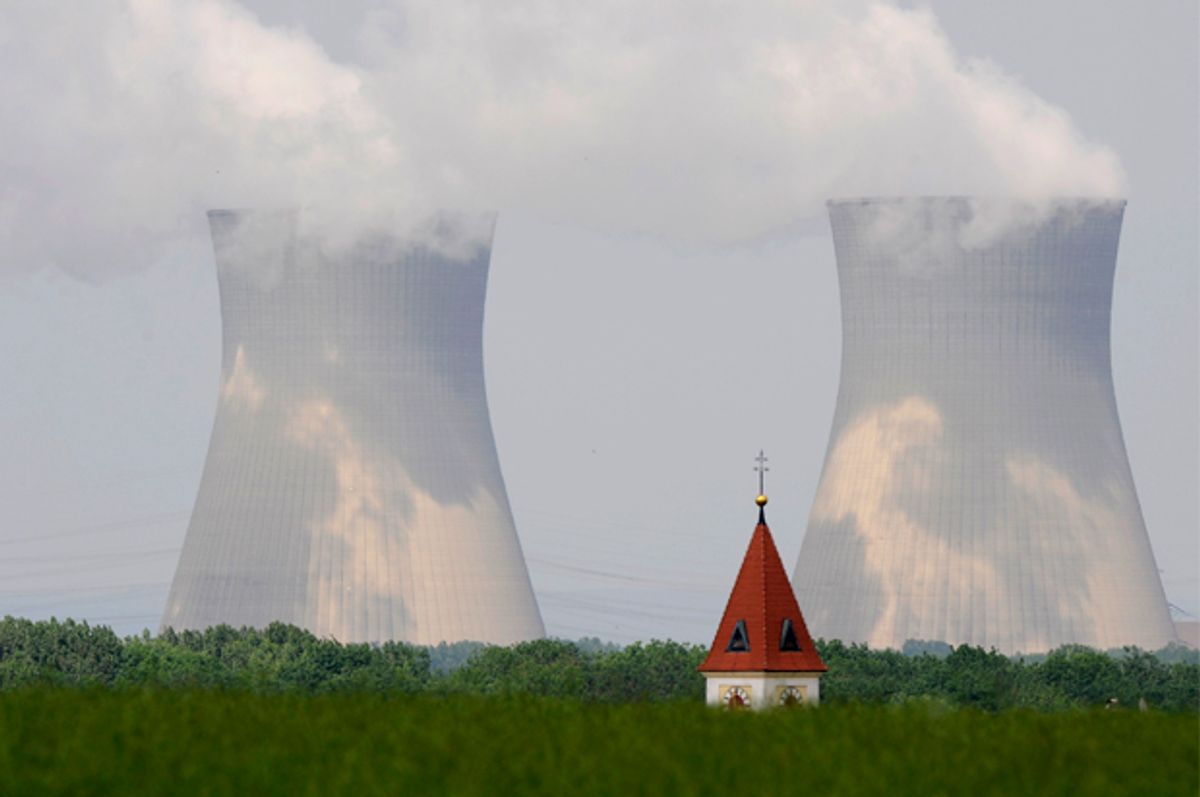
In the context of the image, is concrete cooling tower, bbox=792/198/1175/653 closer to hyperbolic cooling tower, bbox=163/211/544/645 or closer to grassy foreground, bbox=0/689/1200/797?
hyperbolic cooling tower, bbox=163/211/544/645

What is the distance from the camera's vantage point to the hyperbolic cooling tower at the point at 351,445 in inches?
2562

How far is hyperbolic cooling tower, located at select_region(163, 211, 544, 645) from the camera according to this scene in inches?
2562

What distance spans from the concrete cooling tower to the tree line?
4.25 feet

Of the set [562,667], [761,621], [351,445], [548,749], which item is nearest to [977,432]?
[562,667]

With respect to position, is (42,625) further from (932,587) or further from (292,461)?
(932,587)

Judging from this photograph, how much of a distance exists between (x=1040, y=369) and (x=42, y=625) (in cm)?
2654

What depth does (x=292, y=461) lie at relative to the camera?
217 feet

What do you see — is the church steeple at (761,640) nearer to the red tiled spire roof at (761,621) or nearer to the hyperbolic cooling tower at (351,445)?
the red tiled spire roof at (761,621)

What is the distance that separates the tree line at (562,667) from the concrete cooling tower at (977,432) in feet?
4.25

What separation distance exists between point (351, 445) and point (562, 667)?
7.75 m

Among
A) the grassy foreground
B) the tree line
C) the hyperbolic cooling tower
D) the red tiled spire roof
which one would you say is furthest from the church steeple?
the hyperbolic cooling tower

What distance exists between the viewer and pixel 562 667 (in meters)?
65.0

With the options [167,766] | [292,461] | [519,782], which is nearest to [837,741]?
[519,782]

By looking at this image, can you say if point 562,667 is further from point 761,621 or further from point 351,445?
point 761,621
